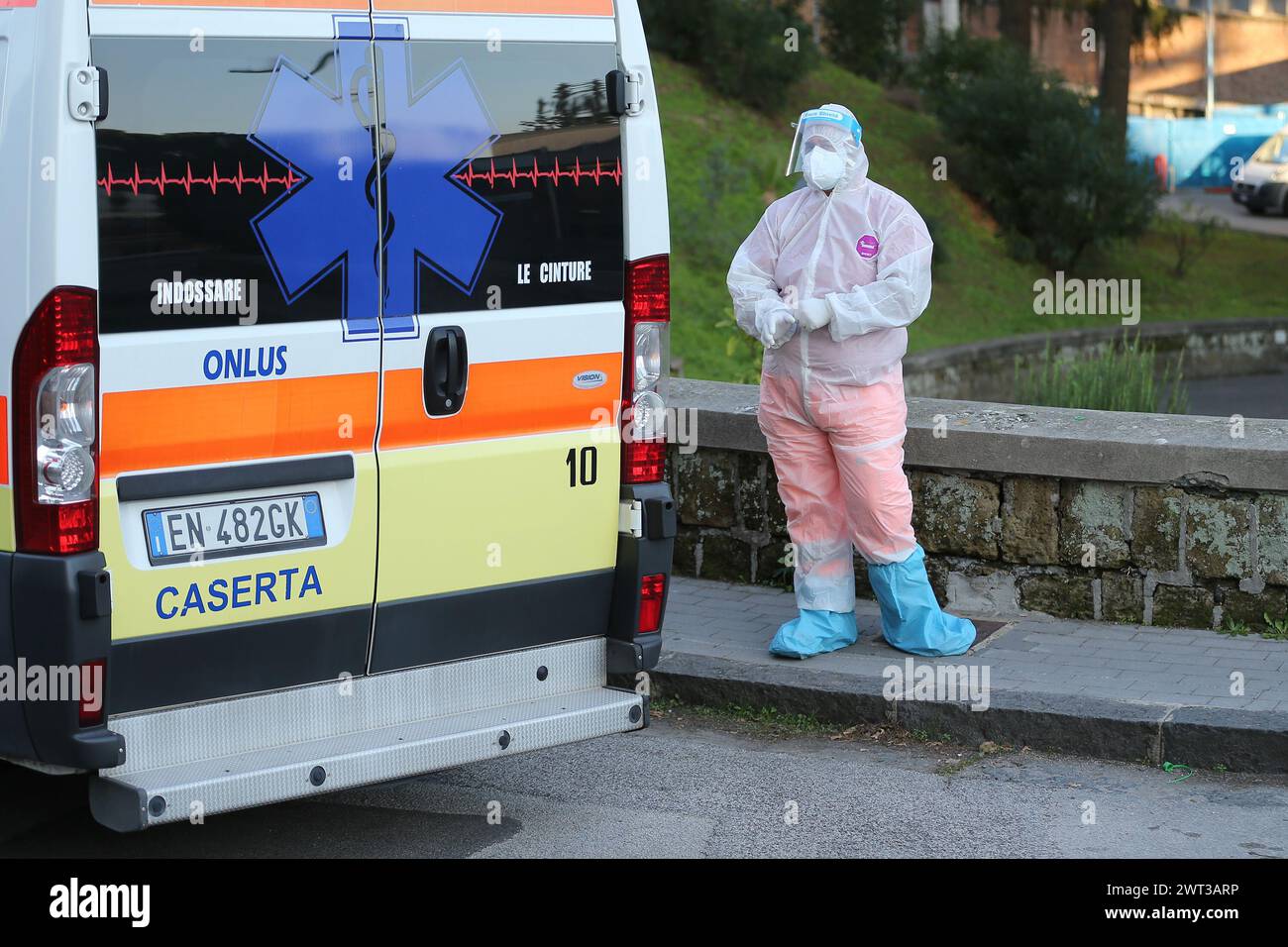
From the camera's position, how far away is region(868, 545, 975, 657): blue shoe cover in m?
6.42

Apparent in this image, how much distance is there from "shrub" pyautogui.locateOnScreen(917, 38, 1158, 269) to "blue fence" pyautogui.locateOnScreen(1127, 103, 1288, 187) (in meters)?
18.4

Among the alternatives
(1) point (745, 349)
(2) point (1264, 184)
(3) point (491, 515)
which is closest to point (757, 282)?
(3) point (491, 515)

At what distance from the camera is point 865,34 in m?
28.2

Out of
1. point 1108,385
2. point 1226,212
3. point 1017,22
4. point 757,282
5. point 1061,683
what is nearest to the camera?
point 1061,683

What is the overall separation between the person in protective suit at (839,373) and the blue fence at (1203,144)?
1379 inches

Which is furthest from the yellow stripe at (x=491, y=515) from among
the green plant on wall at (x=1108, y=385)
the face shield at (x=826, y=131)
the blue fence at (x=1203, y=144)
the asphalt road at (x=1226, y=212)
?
the blue fence at (x=1203, y=144)

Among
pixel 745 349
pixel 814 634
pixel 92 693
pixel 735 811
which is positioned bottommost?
pixel 735 811

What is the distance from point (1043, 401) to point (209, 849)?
599 centimetres

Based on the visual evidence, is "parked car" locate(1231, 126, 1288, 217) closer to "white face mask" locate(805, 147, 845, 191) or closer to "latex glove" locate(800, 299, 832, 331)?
"white face mask" locate(805, 147, 845, 191)

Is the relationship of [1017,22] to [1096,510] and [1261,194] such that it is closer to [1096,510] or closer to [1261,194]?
[1261,194]

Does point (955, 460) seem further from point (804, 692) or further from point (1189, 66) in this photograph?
point (1189, 66)

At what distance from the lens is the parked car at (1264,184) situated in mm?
32969

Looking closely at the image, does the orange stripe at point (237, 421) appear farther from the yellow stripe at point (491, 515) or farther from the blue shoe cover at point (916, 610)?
the blue shoe cover at point (916, 610)

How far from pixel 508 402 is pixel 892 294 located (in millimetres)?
1798
